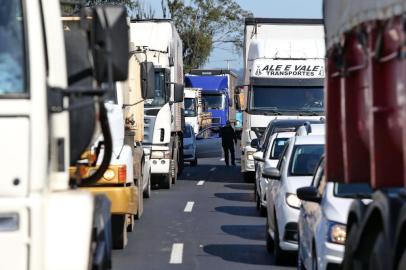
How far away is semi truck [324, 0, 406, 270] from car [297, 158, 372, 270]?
2257 millimetres

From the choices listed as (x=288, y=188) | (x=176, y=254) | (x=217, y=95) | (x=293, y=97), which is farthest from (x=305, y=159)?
(x=217, y=95)

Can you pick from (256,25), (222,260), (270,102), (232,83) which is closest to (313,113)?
(270,102)

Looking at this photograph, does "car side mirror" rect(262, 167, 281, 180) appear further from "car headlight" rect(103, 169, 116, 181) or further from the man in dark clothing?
the man in dark clothing

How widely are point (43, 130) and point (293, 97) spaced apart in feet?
77.1

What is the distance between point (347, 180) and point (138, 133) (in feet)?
47.6

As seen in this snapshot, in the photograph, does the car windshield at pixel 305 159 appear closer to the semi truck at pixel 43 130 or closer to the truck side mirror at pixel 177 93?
the semi truck at pixel 43 130

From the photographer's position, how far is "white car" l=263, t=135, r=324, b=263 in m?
14.2

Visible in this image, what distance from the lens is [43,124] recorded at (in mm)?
6324

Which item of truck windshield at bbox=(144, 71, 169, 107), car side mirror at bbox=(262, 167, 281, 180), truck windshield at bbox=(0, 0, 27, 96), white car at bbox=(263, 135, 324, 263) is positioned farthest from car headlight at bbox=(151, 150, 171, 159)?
truck windshield at bbox=(0, 0, 27, 96)

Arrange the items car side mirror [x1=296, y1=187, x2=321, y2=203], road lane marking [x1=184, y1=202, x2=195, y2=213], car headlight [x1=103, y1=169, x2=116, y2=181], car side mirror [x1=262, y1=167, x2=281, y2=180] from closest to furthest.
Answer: car side mirror [x1=296, y1=187, x2=321, y2=203] → car side mirror [x1=262, y1=167, x2=281, y2=180] → car headlight [x1=103, y1=169, x2=116, y2=181] → road lane marking [x1=184, y1=202, x2=195, y2=213]

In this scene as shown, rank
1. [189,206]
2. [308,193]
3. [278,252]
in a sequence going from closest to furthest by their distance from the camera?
1. [308,193]
2. [278,252]
3. [189,206]

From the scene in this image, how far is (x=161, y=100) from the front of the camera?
27891mm

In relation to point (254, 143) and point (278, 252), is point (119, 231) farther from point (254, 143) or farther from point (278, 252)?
point (254, 143)

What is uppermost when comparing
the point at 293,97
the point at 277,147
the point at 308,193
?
the point at 293,97
